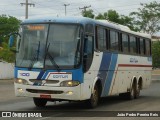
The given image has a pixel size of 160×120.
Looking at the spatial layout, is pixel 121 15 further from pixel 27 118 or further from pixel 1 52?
pixel 27 118

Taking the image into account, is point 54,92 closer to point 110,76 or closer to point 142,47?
point 110,76

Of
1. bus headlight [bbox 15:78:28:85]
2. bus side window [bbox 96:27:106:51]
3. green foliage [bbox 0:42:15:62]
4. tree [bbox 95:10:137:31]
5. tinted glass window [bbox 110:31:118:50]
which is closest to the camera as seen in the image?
bus headlight [bbox 15:78:28:85]

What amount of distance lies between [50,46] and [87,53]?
131 centimetres

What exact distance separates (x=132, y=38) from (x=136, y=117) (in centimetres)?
939

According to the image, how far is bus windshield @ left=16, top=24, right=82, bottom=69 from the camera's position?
15.9m

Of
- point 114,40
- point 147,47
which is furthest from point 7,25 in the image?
point 114,40

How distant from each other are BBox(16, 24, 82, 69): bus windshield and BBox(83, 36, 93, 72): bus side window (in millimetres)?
365

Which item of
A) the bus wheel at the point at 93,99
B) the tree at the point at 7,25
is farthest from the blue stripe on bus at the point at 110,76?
the tree at the point at 7,25

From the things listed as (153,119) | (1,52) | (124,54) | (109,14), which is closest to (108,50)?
(124,54)

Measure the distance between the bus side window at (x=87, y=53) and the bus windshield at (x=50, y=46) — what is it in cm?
37

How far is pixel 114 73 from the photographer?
20234mm

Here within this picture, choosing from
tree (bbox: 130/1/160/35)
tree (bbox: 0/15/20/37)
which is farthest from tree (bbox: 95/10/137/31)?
tree (bbox: 0/15/20/37)

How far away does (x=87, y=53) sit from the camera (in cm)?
1650

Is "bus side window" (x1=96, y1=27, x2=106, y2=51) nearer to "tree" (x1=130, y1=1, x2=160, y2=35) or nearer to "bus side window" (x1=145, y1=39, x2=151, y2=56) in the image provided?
"bus side window" (x1=145, y1=39, x2=151, y2=56)
